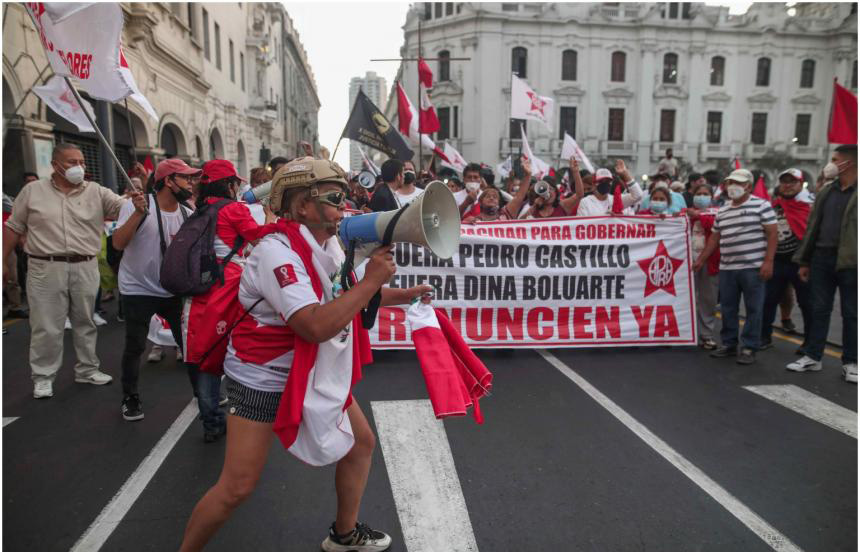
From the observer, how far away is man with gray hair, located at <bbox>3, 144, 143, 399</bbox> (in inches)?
171

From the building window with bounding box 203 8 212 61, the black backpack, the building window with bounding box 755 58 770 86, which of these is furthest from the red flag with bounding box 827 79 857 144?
the building window with bounding box 755 58 770 86

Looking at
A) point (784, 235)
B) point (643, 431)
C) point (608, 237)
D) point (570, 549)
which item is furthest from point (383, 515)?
point (784, 235)

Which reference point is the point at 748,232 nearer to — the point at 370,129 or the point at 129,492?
the point at 129,492

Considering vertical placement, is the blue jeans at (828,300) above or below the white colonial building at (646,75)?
below

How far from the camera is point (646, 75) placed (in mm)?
43250

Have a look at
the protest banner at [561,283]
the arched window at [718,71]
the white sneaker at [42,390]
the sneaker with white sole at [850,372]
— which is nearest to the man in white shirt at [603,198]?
the protest banner at [561,283]

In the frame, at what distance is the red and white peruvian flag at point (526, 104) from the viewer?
456 inches

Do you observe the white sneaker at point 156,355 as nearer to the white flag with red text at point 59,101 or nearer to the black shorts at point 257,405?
the white flag with red text at point 59,101

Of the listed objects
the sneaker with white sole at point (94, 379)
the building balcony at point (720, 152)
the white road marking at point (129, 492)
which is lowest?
the white road marking at point (129, 492)

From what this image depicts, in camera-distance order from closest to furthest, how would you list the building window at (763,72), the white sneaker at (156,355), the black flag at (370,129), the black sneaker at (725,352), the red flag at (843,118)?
the red flag at (843,118), the white sneaker at (156,355), the black sneaker at (725,352), the black flag at (370,129), the building window at (763,72)

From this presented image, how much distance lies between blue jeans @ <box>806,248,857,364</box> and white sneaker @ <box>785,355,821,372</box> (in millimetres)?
56

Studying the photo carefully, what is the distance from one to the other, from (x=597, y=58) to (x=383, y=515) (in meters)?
46.7

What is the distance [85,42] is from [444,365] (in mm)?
4049

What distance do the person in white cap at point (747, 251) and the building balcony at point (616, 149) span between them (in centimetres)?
4044
